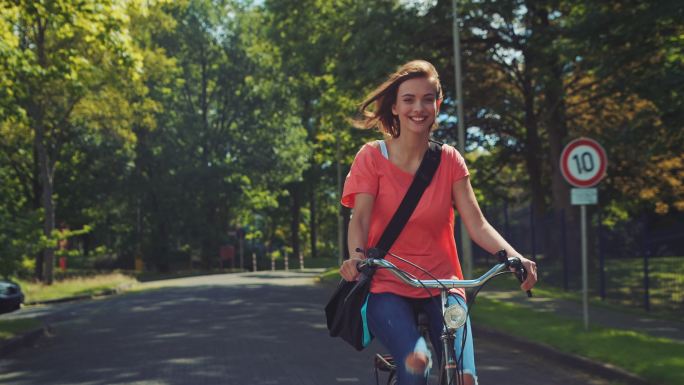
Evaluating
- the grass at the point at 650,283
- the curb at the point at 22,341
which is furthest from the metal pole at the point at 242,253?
the curb at the point at 22,341

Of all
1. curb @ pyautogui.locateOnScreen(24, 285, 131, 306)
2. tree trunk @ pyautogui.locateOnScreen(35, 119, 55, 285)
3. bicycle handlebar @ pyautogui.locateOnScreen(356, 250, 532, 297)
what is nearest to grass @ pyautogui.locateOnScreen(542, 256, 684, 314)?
bicycle handlebar @ pyautogui.locateOnScreen(356, 250, 532, 297)

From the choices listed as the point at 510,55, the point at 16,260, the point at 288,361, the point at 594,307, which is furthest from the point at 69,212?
the point at 288,361

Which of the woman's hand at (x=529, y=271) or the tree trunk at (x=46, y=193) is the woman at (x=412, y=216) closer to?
the woman's hand at (x=529, y=271)

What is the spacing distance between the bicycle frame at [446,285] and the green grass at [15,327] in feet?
33.4

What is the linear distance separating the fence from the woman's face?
12743 millimetres

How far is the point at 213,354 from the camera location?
417 inches

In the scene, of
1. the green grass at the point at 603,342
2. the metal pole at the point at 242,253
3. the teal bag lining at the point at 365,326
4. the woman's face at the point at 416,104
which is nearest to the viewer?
the teal bag lining at the point at 365,326

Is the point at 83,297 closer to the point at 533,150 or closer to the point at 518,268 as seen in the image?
the point at 533,150

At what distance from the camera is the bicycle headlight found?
3.50 metres

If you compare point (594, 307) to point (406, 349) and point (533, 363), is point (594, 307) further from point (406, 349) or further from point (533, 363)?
point (406, 349)

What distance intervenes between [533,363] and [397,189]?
663cm

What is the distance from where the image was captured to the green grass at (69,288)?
85.4ft

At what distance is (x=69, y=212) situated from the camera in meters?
51.3

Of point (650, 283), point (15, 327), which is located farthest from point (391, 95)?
point (650, 283)
